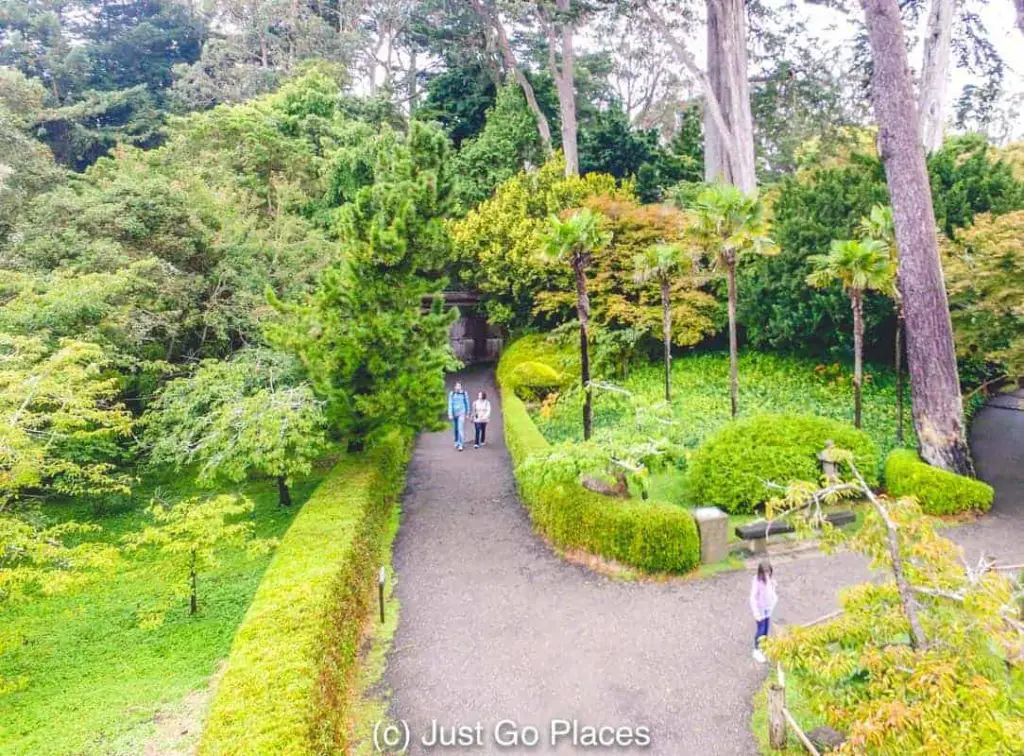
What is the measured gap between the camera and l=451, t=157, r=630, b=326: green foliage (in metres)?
19.2

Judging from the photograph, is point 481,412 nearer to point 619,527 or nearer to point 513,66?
point 619,527

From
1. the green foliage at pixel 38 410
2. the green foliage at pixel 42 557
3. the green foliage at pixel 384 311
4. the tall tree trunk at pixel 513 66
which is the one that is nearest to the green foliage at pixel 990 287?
the green foliage at pixel 384 311

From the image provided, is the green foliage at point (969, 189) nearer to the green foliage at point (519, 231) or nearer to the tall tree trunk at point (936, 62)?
the tall tree trunk at point (936, 62)

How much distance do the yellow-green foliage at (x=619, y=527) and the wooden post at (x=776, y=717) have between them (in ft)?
10.3

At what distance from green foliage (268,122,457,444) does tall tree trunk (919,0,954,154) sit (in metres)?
13.8

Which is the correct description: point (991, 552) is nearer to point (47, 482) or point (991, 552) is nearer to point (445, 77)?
point (47, 482)

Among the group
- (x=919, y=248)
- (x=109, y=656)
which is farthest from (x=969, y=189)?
(x=109, y=656)

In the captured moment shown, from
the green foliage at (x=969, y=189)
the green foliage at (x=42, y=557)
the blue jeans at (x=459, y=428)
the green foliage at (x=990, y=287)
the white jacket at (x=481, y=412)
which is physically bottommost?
the green foliage at (x=42, y=557)

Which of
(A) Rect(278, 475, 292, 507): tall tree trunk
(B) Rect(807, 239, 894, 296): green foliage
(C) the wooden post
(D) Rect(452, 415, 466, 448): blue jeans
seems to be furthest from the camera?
(D) Rect(452, 415, 466, 448): blue jeans

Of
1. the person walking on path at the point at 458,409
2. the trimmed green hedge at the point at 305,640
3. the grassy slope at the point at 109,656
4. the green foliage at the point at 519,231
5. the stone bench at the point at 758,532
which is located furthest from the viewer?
the green foliage at the point at 519,231

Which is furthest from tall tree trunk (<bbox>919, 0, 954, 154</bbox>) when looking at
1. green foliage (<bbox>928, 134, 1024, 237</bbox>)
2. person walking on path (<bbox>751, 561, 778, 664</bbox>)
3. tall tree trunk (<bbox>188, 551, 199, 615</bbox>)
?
tall tree trunk (<bbox>188, 551, 199, 615</bbox>)

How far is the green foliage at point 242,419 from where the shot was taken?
9.76 m

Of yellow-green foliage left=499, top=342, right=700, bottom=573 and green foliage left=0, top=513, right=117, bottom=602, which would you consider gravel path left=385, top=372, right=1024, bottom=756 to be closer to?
yellow-green foliage left=499, top=342, right=700, bottom=573

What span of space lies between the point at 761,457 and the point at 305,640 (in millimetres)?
7764
